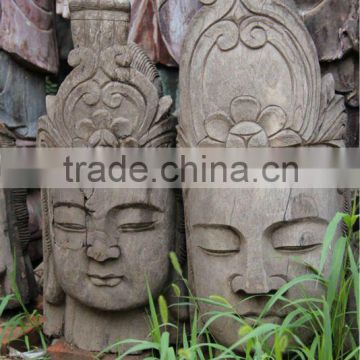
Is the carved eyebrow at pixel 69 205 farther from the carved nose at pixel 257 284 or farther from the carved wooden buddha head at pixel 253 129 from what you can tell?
the carved nose at pixel 257 284

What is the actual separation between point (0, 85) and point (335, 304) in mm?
1976

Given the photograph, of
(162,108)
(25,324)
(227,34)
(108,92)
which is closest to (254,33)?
(227,34)

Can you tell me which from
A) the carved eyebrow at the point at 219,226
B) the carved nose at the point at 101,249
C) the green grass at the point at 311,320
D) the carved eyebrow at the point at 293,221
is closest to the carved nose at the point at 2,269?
the carved nose at the point at 101,249

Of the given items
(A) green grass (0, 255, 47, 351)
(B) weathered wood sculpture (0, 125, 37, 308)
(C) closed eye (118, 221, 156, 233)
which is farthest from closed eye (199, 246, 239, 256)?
(B) weathered wood sculpture (0, 125, 37, 308)

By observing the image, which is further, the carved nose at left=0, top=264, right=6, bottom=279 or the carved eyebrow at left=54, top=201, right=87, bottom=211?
the carved nose at left=0, top=264, right=6, bottom=279

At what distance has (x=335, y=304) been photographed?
2682 mm

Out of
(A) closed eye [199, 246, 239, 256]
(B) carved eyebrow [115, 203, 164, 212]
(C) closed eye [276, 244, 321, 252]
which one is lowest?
(A) closed eye [199, 246, 239, 256]

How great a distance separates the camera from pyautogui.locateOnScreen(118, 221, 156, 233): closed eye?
114 inches

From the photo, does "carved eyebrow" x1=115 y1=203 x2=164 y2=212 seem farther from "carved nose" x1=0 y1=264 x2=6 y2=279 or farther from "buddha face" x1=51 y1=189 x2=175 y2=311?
"carved nose" x1=0 y1=264 x2=6 y2=279

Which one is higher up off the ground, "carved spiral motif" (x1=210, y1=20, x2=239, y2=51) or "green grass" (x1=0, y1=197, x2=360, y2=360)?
"carved spiral motif" (x1=210, y1=20, x2=239, y2=51)

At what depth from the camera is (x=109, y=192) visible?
2869mm

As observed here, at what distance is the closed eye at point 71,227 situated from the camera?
2906 mm

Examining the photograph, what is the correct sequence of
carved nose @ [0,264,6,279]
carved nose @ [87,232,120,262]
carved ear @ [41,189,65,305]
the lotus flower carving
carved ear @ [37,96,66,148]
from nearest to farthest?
the lotus flower carving, carved nose @ [87,232,120,262], carved ear @ [37,96,66,148], carved ear @ [41,189,65,305], carved nose @ [0,264,6,279]

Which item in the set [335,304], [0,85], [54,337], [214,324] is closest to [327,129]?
[335,304]
